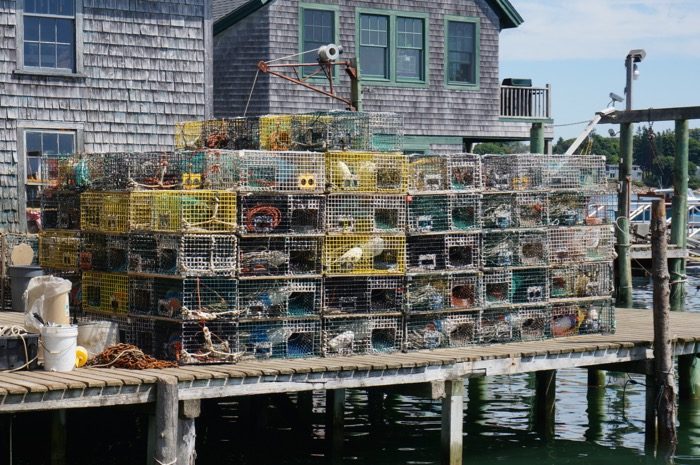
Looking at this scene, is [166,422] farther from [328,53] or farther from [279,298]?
[328,53]

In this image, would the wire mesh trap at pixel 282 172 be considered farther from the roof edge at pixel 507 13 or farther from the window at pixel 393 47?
the roof edge at pixel 507 13

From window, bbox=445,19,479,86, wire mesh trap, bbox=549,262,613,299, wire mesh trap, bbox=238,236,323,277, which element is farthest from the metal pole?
wire mesh trap, bbox=238,236,323,277

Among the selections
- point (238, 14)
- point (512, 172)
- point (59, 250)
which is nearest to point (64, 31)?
point (238, 14)

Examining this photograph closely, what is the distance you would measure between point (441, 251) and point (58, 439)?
480 centimetres

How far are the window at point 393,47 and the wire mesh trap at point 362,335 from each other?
12.6 metres

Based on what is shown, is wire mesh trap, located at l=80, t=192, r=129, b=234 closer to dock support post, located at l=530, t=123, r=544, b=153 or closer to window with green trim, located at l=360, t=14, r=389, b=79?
window with green trim, located at l=360, t=14, r=389, b=79

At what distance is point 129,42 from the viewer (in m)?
22.8

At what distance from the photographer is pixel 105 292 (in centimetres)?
1559

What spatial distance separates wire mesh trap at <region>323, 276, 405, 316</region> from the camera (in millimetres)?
14914

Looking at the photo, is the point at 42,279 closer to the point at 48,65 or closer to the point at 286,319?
the point at 286,319

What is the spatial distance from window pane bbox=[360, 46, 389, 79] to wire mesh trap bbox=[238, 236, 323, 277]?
42.9 feet

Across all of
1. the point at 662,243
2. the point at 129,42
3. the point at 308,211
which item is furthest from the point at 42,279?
the point at 129,42

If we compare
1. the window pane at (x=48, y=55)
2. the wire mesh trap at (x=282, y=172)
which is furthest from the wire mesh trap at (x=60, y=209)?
the window pane at (x=48, y=55)

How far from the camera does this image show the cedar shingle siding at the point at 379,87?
87.0ft
